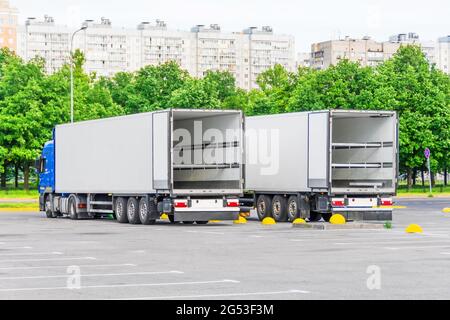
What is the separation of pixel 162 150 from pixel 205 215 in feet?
7.76

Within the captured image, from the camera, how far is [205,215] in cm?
3309

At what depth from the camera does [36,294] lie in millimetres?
13562

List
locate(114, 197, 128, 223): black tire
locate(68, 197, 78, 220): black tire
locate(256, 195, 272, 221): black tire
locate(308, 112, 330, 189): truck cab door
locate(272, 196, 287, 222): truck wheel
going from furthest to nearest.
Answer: locate(68, 197, 78, 220): black tire → locate(256, 195, 272, 221): black tire → locate(114, 197, 128, 223): black tire → locate(272, 196, 287, 222): truck wheel → locate(308, 112, 330, 189): truck cab door

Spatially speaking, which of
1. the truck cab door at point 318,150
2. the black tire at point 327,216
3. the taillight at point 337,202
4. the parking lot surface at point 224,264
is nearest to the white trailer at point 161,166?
the truck cab door at point 318,150

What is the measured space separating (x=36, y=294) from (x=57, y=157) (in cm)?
2793

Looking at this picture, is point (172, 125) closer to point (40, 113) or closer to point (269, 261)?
point (269, 261)

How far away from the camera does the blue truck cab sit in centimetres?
4166

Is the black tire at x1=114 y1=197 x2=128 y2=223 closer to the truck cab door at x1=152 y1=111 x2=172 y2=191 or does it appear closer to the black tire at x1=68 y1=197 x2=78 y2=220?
the truck cab door at x1=152 y1=111 x2=172 y2=191

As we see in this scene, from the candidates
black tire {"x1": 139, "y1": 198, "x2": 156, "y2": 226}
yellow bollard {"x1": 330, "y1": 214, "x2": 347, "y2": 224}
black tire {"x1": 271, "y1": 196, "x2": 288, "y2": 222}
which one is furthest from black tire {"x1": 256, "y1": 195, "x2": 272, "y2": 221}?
black tire {"x1": 139, "y1": 198, "x2": 156, "y2": 226}

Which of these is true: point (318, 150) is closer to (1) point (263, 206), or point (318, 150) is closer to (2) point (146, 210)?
(1) point (263, 206)

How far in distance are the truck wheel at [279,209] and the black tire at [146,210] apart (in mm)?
4038

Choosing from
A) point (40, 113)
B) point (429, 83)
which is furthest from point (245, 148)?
point (429, 83)

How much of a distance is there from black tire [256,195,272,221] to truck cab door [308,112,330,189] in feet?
8.83

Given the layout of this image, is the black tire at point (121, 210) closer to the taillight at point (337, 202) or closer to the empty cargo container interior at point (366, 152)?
the empty cargo container interior at point (366, 152)
